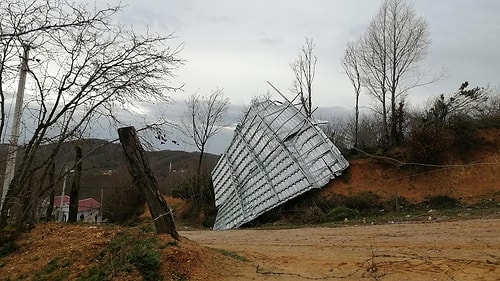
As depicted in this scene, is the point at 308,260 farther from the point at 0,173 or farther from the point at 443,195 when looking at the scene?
the point at 443,195

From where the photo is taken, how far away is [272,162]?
2086 centimetres

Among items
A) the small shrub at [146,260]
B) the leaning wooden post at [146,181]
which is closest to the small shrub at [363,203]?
the leaning wooden post at [146,181]

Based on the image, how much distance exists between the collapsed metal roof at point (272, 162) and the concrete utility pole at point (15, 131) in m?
12.1

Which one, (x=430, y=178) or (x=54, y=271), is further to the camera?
(x=430, y=178)

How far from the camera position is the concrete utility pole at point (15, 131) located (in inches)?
304

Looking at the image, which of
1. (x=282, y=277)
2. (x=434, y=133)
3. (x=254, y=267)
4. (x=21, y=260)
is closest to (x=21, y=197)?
(x=21, y=260)

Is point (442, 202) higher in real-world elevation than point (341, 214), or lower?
higher

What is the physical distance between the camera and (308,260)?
6930 millimetres

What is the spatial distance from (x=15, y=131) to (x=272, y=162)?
1312 cm

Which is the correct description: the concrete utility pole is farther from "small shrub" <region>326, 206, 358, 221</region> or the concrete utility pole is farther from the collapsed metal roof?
the collapsed metal roof

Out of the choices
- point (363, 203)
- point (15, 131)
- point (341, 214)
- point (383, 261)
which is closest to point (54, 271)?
point (15, 131)

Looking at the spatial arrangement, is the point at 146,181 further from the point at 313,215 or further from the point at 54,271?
the point at 313,215

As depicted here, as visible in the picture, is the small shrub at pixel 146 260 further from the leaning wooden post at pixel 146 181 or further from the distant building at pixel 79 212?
the distant building at pixel 79 212

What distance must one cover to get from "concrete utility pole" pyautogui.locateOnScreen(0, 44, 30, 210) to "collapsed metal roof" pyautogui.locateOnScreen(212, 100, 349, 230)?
475 inches
